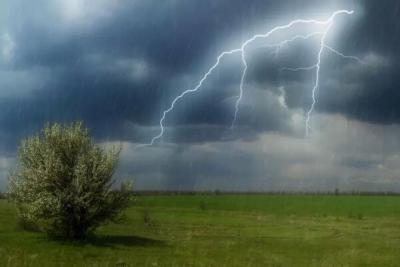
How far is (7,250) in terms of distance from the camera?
30.4m

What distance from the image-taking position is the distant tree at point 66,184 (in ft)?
126

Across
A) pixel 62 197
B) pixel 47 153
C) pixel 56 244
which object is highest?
pixel 47 153

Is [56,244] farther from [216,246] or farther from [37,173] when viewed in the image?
[216,246]

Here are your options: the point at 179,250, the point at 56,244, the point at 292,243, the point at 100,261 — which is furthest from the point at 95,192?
the point at 292,243

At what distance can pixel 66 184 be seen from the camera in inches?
1539

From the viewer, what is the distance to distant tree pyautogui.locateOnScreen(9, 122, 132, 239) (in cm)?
3844

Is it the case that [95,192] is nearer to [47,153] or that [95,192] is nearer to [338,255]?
[47,153]

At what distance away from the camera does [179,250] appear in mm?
33344

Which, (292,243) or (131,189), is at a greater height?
(131,189)

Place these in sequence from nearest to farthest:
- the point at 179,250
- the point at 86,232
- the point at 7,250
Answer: the point at 7,250, the point at 179,250, the point at 86,232

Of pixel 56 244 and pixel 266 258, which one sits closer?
pixel 266 258

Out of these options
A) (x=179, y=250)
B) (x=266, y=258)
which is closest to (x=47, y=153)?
(x=179, y=250)

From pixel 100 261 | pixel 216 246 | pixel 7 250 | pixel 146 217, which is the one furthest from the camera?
pixel 146 217

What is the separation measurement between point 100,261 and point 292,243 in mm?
19687
